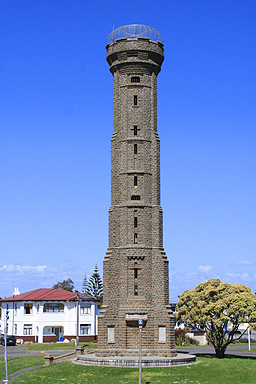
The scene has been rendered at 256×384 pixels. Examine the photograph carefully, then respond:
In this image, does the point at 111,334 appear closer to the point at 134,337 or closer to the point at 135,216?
the point at 134,337

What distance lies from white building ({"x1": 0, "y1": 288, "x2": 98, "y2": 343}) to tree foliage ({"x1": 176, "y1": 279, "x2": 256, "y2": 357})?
2714 centimetres

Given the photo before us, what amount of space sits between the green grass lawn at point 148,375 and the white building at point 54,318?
3147 cm

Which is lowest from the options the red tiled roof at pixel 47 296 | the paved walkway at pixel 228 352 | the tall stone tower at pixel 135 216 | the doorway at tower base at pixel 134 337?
Result: the paved walkway at pixel 228 352

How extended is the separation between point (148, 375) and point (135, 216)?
1534 cm

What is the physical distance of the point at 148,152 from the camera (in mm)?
46219

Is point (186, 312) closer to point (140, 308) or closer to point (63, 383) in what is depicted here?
point (140, 308)

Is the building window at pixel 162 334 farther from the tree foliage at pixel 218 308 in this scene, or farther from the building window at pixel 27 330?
the building window at pixel 27 330

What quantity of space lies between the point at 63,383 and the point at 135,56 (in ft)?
103

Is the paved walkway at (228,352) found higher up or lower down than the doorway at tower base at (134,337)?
lower down

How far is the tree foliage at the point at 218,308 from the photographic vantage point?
4288 cm

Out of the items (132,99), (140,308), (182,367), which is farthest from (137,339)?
(132,99)

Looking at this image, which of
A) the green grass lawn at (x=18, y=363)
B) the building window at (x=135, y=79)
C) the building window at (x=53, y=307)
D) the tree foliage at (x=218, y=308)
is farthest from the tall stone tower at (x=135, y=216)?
the building window at (x=53, y=307)

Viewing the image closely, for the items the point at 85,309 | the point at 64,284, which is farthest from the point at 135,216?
the point at 64,284

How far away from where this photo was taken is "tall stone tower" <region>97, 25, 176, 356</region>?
42188 millimetres
